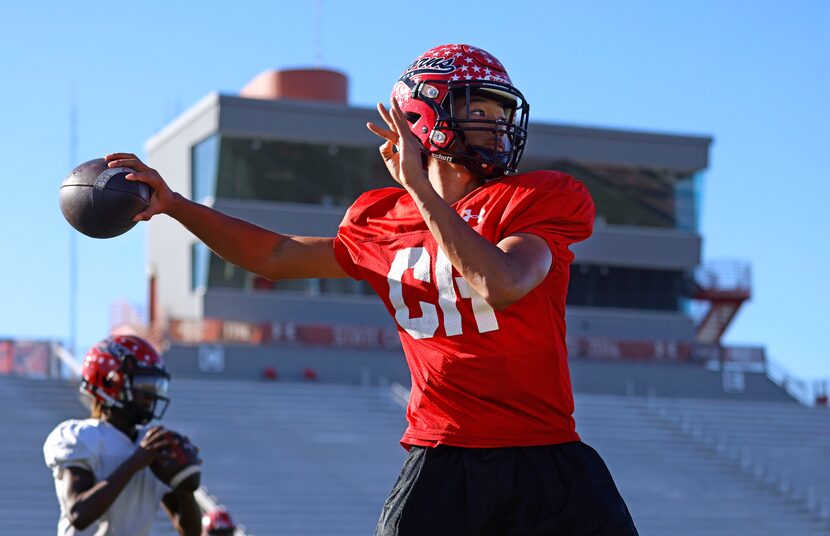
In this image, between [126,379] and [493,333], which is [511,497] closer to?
[493,333]

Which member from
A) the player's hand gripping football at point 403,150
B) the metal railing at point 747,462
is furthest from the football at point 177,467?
the metal railing at point 747,462

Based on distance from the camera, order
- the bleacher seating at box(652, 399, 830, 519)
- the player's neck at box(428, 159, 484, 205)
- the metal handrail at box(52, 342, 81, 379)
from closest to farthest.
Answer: the player's neck at box(428, 159, 484, 205) < the bleacher seating at box(652, 399, 830, 519) < the metal handrail at box(52, 342, 81, 379)

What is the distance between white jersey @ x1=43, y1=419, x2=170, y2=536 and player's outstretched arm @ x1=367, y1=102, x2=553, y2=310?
93.5 inches

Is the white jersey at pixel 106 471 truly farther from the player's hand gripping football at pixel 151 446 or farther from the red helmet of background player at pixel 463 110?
the red helmet of background player at pixel 463 110

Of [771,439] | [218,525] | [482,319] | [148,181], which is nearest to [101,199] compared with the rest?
[148,181]

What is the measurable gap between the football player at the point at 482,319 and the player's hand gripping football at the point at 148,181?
539mm

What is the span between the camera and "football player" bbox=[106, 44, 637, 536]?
291 centimetres

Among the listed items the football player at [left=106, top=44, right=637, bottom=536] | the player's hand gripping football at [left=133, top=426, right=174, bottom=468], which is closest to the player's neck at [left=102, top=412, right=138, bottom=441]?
the player's hand gripping football at [left=133, top=426, right=174, bottom=468]

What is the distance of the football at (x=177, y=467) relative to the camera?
4.81 metres

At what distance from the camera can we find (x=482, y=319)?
295cm

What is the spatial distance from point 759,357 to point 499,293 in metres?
24.7

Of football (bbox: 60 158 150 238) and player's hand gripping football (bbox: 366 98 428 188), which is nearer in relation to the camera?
player's hand gripping football (bbox: 366 98 428 188)

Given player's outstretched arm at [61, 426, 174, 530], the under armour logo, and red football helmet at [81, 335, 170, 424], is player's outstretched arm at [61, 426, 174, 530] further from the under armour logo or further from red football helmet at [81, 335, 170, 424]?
the under armour logo

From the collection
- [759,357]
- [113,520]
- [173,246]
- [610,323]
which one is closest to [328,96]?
[173,246]
